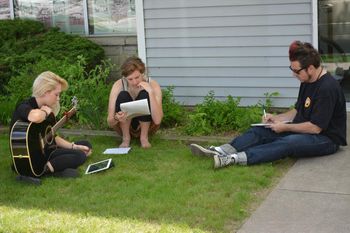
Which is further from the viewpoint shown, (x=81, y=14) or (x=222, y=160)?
(x=81, y=14)

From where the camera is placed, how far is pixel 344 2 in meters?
7.23

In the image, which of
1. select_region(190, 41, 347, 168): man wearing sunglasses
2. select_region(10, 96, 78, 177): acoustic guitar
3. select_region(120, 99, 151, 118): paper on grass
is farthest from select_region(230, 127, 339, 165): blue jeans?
select_region(10, 96, 78, 177): acoustic guitar

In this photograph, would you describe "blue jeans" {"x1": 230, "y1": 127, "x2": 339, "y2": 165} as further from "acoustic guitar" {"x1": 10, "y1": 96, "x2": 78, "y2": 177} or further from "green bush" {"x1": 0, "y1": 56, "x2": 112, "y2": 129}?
"green bush" {"x1": 0, "y1": 56, "x2": 112, "y2": 129}

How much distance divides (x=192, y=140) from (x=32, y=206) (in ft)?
7.63

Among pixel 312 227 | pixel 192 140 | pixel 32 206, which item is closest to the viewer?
pixel 312 227

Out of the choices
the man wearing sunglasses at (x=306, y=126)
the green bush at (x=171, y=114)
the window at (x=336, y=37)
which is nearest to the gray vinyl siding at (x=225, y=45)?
the window at (x=336, y=37)

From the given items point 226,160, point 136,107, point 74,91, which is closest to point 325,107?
point 226,160

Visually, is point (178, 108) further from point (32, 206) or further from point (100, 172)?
point (32, 206)

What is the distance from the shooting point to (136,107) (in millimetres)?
5949

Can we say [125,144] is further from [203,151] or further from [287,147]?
[287,147]

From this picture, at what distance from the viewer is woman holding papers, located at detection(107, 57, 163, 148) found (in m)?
6.12

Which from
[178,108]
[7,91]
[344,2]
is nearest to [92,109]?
[178,108]

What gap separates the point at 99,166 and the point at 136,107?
0.74 m

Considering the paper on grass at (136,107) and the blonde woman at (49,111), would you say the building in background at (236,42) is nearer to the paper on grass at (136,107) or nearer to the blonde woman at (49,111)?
the paper on grass at (136,107)
